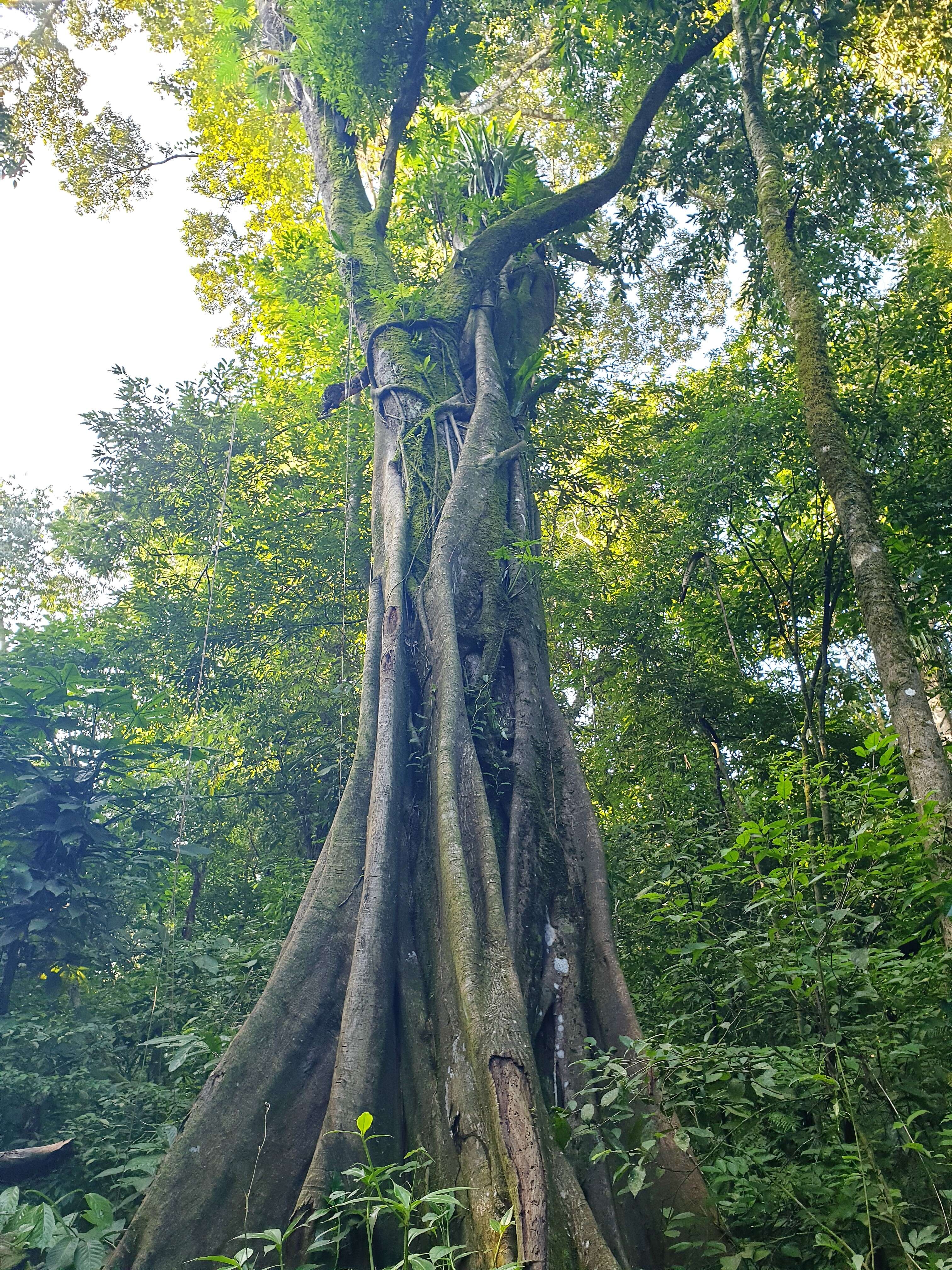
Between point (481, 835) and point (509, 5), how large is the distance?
829 cm

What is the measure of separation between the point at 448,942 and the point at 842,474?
311cm

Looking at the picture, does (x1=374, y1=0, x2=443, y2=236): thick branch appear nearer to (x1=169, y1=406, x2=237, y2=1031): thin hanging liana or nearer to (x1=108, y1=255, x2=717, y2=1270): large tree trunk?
(x1=169, y1=406, x2=237, y2=1031): thin hanging liana

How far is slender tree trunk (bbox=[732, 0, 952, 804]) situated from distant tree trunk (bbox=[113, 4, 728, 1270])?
58.8 inches

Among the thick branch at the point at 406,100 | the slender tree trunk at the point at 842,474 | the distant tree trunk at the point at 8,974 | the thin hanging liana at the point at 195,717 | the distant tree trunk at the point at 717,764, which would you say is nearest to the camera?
the slender tree trunk at the point at 842,474

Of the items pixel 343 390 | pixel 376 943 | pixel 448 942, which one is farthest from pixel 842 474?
pixel 343 390

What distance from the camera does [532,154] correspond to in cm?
800

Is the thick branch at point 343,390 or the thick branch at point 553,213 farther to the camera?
the thick branch at point 553,213

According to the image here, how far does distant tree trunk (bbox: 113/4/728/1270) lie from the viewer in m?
2.80

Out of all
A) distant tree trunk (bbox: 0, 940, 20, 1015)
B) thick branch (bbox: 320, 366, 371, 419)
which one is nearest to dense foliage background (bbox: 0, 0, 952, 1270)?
distant tree trunk (bbox: 0, 940, 20, 1015)

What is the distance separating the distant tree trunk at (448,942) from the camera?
9.18 ft

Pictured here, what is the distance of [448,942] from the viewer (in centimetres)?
344

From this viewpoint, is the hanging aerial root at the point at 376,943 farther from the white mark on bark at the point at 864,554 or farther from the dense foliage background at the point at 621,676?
the white mark on bark at the point at 864,554

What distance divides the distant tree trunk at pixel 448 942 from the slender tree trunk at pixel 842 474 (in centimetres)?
149

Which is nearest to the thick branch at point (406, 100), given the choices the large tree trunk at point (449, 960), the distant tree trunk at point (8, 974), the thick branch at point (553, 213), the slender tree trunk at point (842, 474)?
the thick branch at point (553, 213)
